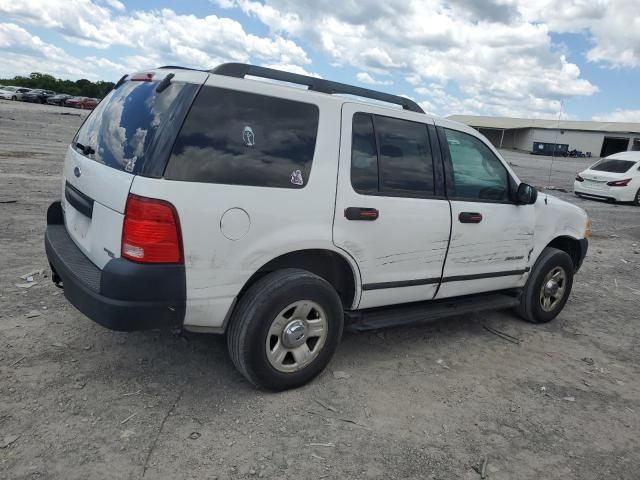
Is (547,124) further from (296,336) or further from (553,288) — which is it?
(296,336)

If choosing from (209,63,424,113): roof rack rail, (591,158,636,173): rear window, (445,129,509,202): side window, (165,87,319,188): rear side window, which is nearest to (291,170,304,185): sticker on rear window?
(165,87,319,188): rear side window

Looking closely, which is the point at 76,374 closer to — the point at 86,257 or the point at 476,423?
the point at 86,257

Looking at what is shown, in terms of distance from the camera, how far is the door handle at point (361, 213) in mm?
3430

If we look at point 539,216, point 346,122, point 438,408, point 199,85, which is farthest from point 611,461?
point 199,85

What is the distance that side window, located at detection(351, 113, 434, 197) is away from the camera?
3.56 meters

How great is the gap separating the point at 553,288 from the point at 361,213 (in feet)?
9.06

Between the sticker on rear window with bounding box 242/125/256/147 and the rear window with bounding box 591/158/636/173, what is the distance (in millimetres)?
17096

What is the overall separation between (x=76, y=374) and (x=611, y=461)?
11.0 ft

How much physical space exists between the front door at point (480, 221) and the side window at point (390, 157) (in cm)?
26

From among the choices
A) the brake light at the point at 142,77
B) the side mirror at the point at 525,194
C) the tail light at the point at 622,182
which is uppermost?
the brake light at the point at 142,77

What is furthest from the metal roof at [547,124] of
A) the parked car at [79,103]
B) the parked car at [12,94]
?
the parked car at [12,94]

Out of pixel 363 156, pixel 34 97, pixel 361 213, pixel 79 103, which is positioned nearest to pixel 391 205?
pixel 361 213

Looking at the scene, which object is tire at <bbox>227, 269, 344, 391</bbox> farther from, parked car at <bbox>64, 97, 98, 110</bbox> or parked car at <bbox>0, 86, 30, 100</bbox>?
parked car at <bbox>0, 86, 30, 100</bbox>

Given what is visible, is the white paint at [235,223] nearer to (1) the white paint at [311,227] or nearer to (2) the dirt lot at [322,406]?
(1) the white paint at [311,227]
